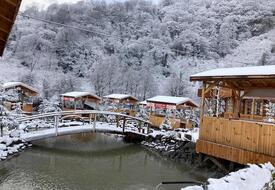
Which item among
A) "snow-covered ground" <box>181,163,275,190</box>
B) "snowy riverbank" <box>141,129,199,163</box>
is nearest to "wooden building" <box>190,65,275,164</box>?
"snowy riverbank" <box>141,129,199,163</box>

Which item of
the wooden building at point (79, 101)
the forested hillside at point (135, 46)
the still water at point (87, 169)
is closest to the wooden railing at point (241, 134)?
the still water at point (87, 169)

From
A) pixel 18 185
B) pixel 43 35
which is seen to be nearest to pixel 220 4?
pixel 43 35

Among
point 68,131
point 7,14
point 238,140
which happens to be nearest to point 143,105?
point 68,131

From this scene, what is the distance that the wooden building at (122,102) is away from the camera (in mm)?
32125

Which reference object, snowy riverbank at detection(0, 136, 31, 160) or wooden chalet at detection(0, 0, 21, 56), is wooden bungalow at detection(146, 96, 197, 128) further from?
wooden chalet at detection(0, 0, 21, 56)

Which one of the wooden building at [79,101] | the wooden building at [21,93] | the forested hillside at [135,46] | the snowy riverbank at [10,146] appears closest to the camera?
the snowy riverbank at [10,146]

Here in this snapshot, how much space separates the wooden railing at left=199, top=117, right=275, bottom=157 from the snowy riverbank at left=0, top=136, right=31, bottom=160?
8384 mm

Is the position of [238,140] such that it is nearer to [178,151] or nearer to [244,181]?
[178,151]

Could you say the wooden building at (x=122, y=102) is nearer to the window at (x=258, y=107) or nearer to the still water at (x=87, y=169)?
the still water at (x=87, y=169)

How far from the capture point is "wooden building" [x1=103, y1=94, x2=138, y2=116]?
105 ft

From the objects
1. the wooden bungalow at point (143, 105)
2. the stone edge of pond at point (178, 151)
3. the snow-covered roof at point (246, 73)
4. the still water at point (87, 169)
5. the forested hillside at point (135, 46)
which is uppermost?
the forested hillside at point (135, 46)

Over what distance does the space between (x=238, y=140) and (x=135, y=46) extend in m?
49.9

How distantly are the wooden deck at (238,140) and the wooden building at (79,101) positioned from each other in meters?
19.9

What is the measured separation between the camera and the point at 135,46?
196ft
